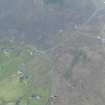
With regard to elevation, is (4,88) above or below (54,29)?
below

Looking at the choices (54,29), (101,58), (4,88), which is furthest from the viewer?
(54,29)

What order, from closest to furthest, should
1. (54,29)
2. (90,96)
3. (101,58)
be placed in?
(90,96) → (101,58) → (54,29)

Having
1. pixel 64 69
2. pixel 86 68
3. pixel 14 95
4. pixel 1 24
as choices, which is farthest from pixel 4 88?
pixel 1 24

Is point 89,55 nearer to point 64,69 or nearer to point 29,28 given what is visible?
point 64,69

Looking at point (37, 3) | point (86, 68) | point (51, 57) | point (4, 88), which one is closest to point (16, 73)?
point (4, 88)

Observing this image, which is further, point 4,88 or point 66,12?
point 66,12

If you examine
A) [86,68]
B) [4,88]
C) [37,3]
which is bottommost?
[4,88]

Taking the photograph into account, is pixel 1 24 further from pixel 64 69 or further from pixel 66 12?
pixel 64 69

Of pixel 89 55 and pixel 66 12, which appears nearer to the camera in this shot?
pixel 89 55

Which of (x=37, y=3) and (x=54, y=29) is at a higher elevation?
(x=37, y=3)
